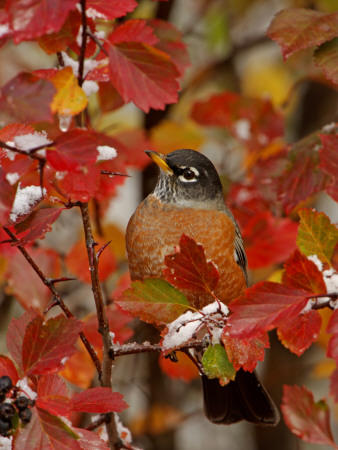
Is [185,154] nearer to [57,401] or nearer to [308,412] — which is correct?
[308,412]

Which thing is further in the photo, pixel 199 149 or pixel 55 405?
pixel 199 149

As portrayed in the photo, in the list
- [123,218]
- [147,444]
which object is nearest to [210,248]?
[147,444]

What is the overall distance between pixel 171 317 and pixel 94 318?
0.79 meters

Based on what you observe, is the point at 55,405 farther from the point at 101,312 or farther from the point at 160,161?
the point at 160,161

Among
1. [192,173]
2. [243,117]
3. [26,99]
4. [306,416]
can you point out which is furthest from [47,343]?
[243,117]

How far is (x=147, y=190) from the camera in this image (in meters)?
3.90

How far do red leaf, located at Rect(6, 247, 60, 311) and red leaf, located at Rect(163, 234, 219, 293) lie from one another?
1.04 m

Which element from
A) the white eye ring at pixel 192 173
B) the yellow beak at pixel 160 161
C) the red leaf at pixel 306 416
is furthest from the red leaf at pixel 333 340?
the white eye ring at pixel 192 173

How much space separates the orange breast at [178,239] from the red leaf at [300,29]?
940mm

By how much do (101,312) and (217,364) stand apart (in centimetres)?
33

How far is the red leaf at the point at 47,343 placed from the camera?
1302mm

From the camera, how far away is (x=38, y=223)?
1.51m

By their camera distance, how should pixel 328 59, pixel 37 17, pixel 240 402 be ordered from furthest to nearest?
pixel 240 402 → pixel 328 59 → pixel 37 17

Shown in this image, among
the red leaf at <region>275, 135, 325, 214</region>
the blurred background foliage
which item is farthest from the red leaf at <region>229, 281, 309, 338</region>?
the blurred background foliage
